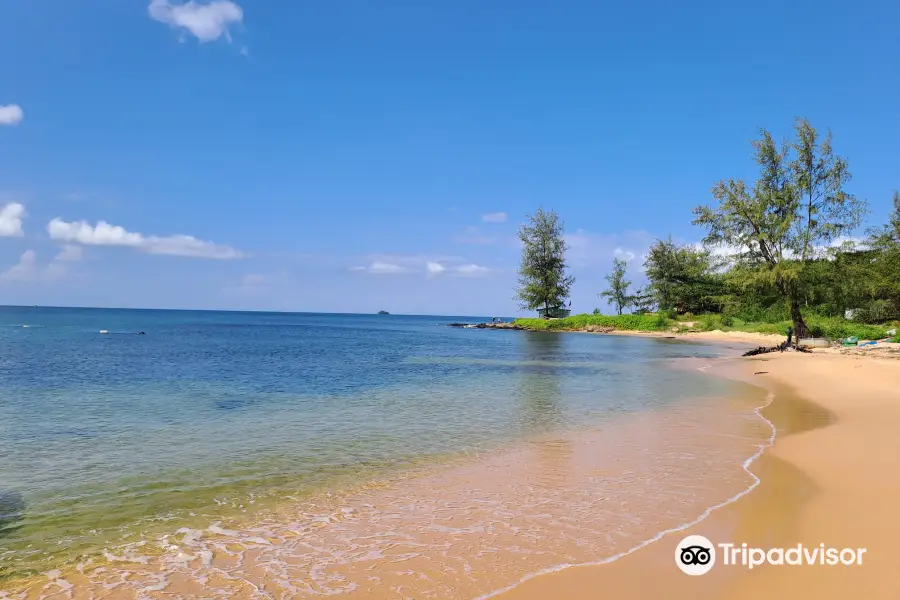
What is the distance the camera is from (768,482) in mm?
8172

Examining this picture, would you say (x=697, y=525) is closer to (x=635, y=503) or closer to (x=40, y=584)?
(x=635, y=503)

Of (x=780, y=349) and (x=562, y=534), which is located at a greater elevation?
(x=780, y=349)

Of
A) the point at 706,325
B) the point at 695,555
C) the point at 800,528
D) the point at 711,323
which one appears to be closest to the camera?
the point at 695,555

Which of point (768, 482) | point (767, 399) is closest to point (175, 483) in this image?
point (768, 482)

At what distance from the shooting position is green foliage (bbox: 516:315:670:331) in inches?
2874

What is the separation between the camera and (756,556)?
18.4ft

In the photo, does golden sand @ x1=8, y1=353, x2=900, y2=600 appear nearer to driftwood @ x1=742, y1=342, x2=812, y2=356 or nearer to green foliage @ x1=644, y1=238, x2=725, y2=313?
driftwood @ x1=742, y1=342, x2=812, y2=356

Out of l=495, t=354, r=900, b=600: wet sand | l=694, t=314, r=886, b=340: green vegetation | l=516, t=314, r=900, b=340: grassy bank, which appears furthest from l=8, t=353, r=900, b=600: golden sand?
l=516, t=314, r=900, b=340: grassy bank

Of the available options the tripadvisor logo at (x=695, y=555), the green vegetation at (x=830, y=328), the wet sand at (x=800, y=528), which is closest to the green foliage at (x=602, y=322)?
the green vegetation at (x=830, y=328)

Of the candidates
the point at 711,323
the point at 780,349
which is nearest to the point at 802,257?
the point at 780,349

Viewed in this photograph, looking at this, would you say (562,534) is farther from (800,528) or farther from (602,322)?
(602,322)

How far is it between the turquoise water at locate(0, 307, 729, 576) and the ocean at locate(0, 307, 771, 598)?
0.19 feet

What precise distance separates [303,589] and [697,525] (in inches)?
187

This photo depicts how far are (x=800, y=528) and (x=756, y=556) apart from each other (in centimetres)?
107
